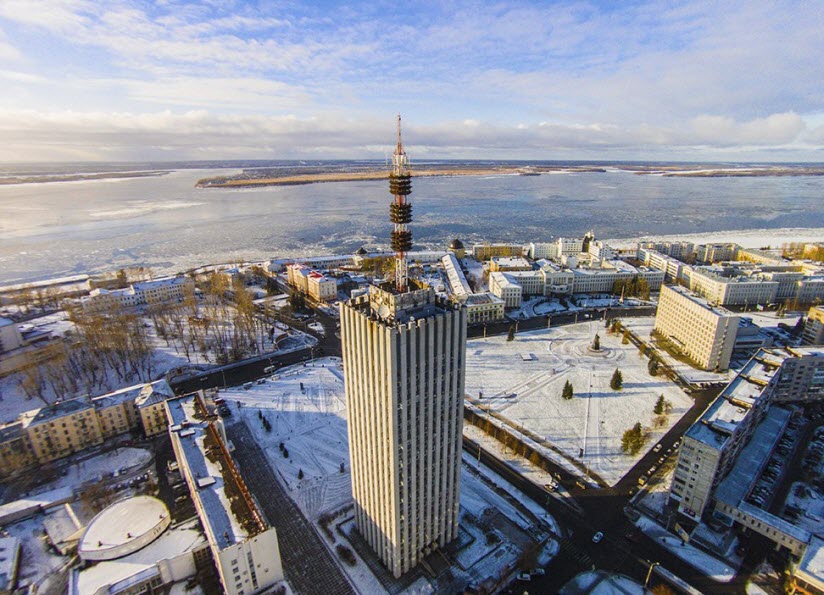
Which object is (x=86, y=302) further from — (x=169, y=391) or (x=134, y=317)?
(x=169, y=391)

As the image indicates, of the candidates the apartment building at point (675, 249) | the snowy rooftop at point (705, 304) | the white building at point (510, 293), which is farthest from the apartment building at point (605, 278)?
the apartment building at point (675, 249)

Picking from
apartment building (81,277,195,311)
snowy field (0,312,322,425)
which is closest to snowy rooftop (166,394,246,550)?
snowy field (0,312,322,425)

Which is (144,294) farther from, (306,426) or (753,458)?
(753,458)

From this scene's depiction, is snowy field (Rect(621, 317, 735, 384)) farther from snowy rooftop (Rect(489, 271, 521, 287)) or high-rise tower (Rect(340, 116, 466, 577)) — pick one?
high-rise tower (Rect(340, 116, 466, 577))

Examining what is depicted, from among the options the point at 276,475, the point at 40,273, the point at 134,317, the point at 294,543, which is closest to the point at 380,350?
the point at 294,543

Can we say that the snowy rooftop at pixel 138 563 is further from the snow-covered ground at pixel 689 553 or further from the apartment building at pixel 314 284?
the apartment building at pixel 314 284

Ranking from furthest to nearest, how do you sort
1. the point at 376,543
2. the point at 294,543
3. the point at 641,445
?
the point at 641,445
the point at 294,543
the point at 376,543
